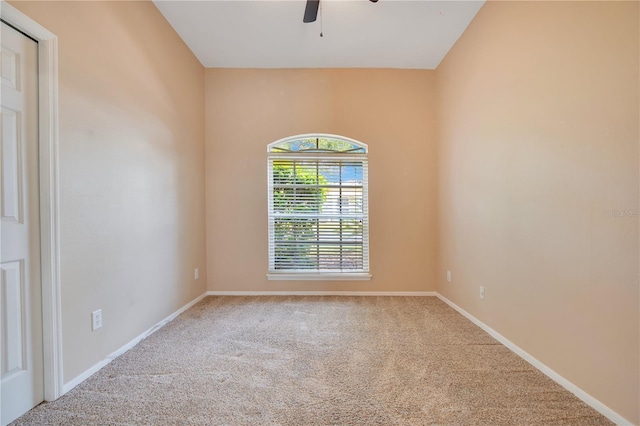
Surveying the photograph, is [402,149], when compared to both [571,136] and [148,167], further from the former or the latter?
[148,167]

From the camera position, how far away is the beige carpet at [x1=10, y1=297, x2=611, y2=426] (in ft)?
4.56

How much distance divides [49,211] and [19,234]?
0.17 meters

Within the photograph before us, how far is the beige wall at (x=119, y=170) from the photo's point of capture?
5.34ft

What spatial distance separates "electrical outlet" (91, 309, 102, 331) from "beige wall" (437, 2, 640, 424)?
A: 2.94m

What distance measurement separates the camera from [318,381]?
5.49 feet

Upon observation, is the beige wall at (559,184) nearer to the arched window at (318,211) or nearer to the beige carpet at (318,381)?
the beige carpet at (318,381)

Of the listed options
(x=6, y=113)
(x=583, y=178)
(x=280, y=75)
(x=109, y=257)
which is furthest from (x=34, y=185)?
(x=583, y=178)

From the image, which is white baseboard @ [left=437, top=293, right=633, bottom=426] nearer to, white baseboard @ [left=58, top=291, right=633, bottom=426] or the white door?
white baseboard @ [left=58, top=291, right=633, bottom=426]

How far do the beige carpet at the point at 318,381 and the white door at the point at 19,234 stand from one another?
188 millimetres

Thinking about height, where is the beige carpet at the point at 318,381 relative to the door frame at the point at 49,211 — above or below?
below

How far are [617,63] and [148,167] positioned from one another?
314 cm

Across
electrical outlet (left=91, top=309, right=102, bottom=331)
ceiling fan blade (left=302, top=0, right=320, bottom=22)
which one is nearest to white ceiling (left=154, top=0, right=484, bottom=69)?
ceiling fan blade (left=302, top=0, right=320, bottom=22)

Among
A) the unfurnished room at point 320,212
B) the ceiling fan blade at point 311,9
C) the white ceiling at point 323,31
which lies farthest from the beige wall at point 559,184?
the ceiling fan blade at point 311,9

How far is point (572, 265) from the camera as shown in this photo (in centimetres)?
156
